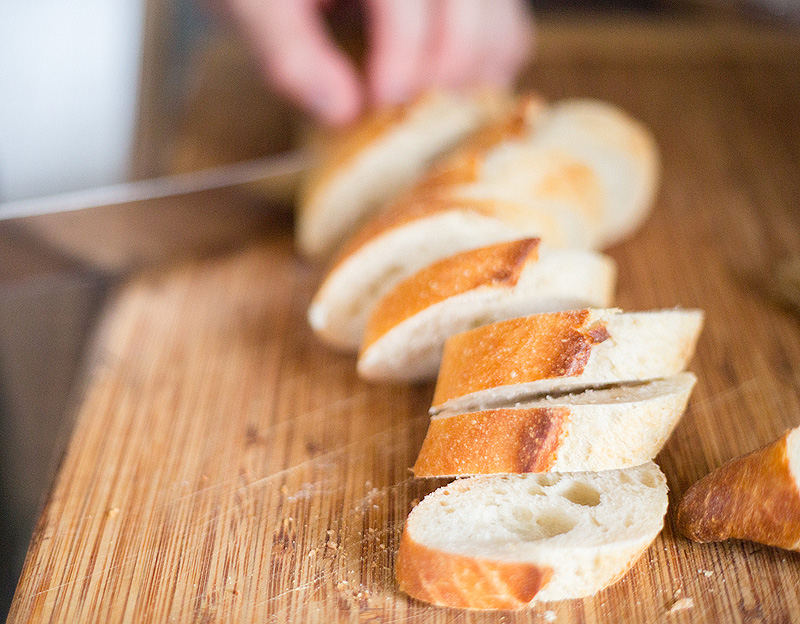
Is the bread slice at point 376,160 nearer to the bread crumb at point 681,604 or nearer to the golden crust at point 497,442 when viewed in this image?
the golden crust at point 497,442

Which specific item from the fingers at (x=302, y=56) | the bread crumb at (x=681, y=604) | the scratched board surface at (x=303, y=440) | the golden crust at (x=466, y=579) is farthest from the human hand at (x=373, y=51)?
the bread crumb at (x=681, y=604)

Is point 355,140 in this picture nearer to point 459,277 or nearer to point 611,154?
point 611,154

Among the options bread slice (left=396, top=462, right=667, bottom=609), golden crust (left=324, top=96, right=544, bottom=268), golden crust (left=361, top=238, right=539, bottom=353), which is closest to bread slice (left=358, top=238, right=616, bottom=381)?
golden crust (left=361, top=238, right=539, bottom=353)

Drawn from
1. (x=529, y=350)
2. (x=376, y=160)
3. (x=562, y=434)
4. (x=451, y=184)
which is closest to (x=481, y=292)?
(x=529, y=350)

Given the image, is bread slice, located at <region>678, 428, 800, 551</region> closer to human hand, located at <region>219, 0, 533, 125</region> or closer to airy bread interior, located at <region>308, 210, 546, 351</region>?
airy bread interior, located at <region>308, 210, 546, 351</region>

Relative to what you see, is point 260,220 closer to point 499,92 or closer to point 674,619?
point 499,92

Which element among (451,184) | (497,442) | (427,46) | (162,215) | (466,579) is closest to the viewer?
Answer: (466,579)
